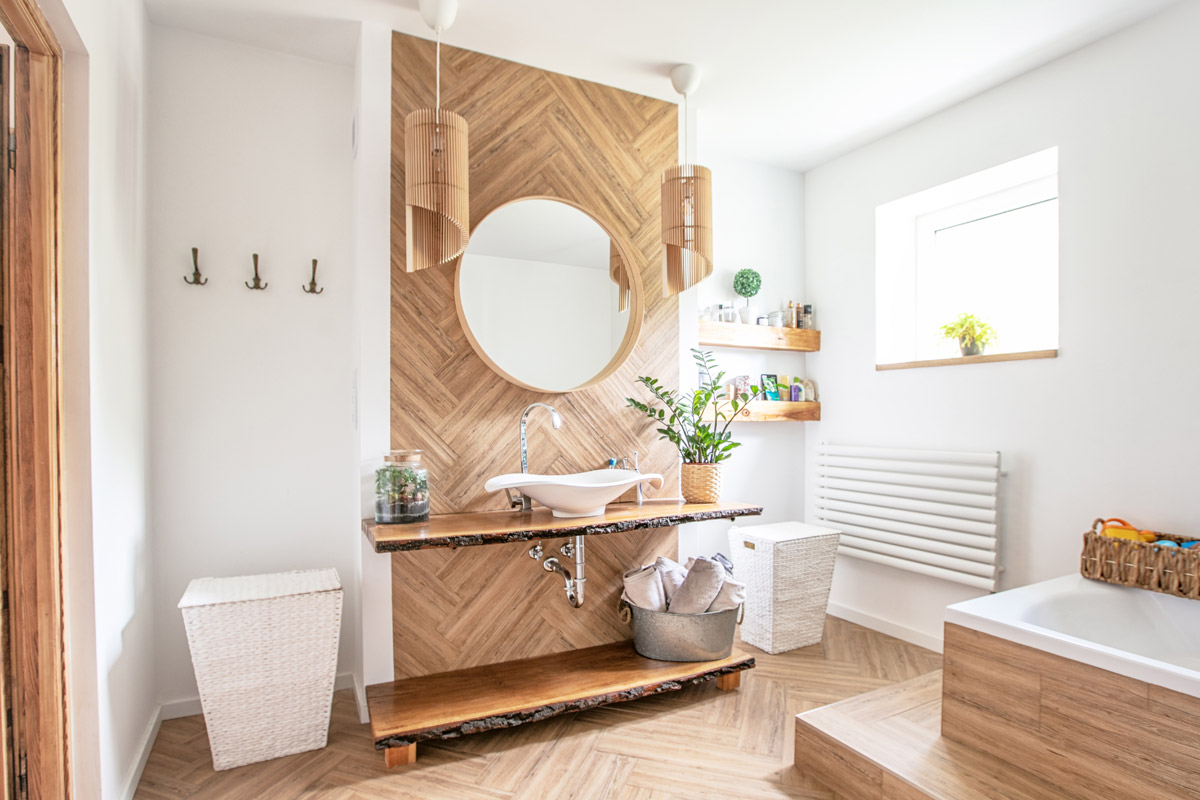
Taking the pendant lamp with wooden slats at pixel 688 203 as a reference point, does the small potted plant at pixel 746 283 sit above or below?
below

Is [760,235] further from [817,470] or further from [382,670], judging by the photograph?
[382,670]

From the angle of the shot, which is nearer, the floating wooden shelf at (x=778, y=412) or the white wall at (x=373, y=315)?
the white wall at (x=373, y=315)

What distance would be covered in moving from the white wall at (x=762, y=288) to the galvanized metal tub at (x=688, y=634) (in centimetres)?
84

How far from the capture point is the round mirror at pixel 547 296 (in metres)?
2.56

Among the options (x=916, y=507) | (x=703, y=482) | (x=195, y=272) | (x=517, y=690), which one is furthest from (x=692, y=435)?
(x=195, y=272)

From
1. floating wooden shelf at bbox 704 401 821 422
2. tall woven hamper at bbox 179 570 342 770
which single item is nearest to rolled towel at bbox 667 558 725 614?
floating wooden shelf at bbox 704 401 821 422

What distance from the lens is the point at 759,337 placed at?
3.53 metres

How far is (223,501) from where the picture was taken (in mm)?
2488

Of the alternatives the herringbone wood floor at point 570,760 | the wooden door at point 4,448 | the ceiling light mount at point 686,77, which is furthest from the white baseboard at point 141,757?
the ceiling light mount at point 686,77

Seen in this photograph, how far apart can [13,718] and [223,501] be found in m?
1.13

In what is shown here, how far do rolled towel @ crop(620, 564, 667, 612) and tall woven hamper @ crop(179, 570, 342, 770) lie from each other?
3.58 feet

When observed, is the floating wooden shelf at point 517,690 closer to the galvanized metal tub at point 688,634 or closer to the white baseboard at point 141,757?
the galvanized metal tub at point 688,634

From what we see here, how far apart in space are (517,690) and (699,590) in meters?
0.77

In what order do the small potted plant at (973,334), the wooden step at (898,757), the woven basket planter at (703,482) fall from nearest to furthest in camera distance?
the wooden step at (898,757)
the woven basket planter at (703,482)
the small potted plant at (973,334)
